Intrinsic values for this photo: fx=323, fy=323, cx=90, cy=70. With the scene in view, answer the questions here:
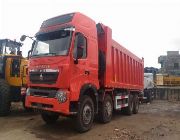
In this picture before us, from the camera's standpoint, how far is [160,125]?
39.4 ft

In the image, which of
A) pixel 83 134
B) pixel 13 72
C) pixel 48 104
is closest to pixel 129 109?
pixel 13 72

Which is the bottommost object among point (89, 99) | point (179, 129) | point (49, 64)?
point (179, 129)

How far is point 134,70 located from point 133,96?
1306mm

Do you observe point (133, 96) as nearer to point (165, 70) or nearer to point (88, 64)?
point (88, 64)

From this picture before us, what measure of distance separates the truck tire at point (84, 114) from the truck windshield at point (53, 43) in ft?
5.35

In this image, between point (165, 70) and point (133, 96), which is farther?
point (165, 70)

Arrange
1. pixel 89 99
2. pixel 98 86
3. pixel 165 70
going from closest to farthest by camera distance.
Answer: pixel 89 99, pixel 98 86, pixel 165 70

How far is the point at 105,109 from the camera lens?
1180 cm

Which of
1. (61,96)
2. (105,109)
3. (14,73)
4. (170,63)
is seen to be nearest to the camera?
(61,96)

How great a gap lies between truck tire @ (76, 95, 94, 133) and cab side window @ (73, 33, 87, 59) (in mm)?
1305

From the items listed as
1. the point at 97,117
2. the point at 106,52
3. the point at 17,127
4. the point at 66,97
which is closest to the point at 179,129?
the point at 97,117

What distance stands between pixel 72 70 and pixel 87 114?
1.57 metres

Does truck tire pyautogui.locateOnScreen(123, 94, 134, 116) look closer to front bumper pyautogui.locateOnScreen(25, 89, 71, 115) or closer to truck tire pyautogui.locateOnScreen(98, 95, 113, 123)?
truck tire pyautogui.locateOnScreen(98, 95, 113, 123)

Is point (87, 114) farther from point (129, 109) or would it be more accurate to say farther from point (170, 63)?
point (170, 63)
